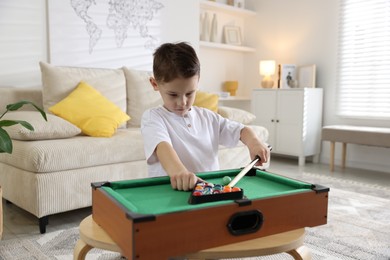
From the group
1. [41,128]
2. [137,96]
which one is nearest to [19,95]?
[41,128]

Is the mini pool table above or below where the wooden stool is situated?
above

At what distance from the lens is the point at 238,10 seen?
4766 millimetres

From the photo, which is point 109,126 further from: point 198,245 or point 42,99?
point 198,245

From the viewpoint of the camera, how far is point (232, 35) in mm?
4918

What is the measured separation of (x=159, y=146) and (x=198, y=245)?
0.42 metres

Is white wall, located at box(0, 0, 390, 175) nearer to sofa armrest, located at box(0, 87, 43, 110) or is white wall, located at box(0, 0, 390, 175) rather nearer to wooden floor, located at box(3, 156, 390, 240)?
sofa armrest, located at box(0, 87, 43, 110)

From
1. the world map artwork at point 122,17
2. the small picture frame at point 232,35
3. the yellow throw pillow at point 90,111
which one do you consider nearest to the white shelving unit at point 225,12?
the small picture frame at point 232,35

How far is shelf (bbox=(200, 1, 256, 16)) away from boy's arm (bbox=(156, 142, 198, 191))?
3.52m

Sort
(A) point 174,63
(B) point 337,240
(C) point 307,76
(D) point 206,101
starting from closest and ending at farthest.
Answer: (A) point 174,63 → (B) point 337,240 → (D) point 206,101 → (C) point 307,76

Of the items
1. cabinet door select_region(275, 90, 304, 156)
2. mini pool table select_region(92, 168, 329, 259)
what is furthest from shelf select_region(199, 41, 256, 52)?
mini pool table select_region(92, 168, 329, 259)

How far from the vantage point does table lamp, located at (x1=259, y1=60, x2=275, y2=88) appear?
4.45 meters

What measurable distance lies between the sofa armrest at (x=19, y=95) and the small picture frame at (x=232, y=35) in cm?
272

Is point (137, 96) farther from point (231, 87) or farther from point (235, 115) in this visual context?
point (231, 87)

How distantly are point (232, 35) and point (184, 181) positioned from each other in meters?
4.21
